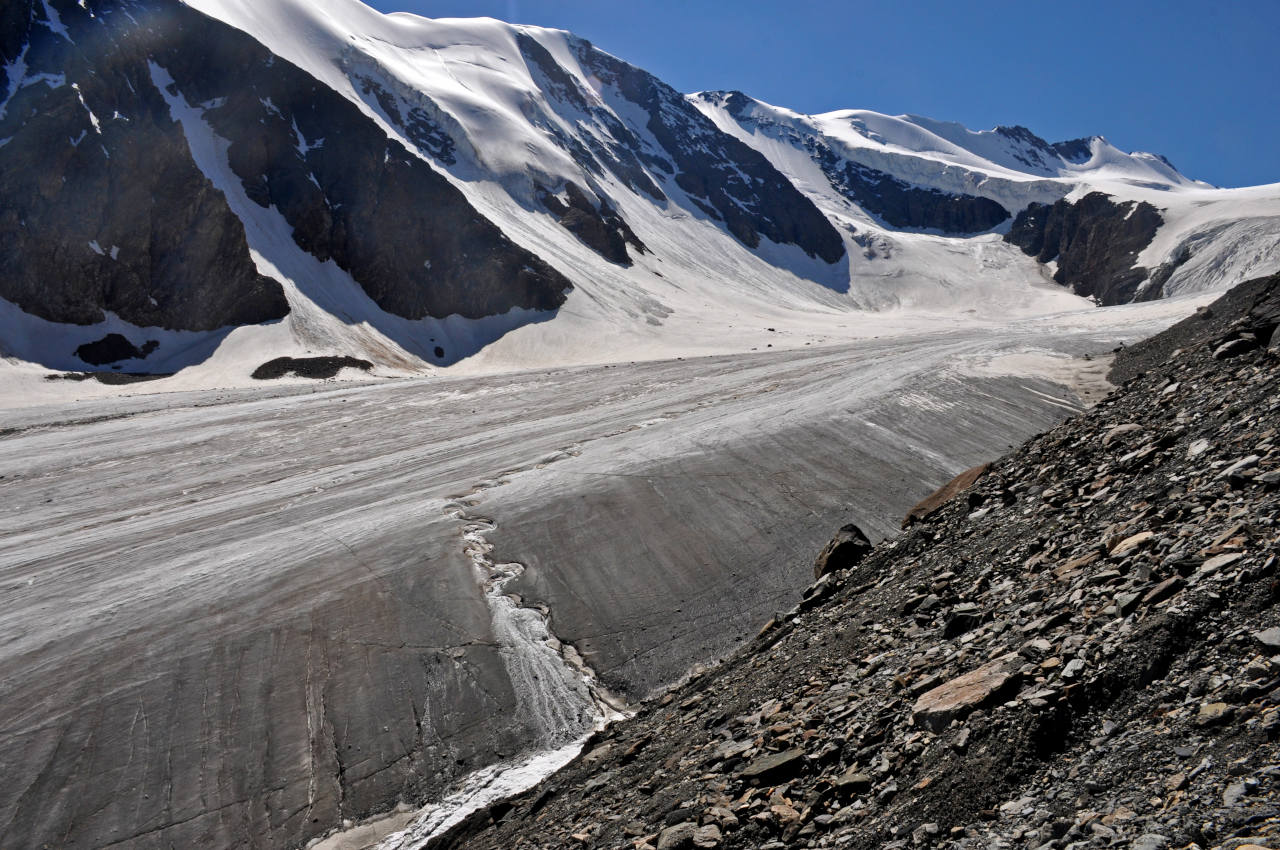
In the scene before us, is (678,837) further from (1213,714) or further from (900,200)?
(900,200)

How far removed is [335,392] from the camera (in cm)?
3406

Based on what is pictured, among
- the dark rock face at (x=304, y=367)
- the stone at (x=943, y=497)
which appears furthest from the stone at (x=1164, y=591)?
the dark rock face at (x=304, y=367)

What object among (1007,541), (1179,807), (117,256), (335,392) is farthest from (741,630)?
(117,256)

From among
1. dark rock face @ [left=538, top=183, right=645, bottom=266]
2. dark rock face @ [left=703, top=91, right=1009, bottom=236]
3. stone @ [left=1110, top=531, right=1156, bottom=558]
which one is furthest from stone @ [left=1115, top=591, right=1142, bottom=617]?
dark rock face @ [left=703, top=91, right=1009, bottom=236]

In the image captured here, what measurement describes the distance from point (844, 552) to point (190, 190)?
65.8m

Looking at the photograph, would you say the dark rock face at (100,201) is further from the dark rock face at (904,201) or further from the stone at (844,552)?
the dark rock face at (904,201)

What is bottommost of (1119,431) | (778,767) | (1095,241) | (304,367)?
(304,367)

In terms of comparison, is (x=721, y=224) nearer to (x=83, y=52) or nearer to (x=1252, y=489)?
(x=83, y=52)

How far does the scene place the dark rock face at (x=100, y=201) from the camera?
174 feet

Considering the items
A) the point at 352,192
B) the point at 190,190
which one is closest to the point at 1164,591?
the point at 190,190

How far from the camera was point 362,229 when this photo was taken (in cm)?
7069

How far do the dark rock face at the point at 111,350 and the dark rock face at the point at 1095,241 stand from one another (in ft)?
300

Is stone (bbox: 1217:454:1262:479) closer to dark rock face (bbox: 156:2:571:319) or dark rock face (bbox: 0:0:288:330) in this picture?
dark rock face (bbox: 0:0:288:330)

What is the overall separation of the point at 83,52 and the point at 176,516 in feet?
212
